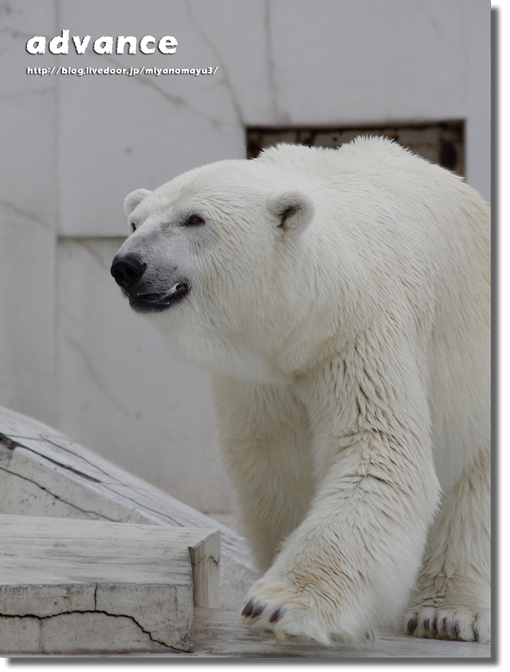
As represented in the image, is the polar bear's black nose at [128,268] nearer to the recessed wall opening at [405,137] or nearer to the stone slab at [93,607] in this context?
the stone slab at [93,607]

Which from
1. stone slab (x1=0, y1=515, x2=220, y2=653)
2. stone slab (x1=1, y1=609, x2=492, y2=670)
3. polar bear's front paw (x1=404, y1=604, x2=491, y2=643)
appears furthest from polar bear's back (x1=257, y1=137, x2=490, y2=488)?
stone slab (x1=0, y1=515, x2=220, y2=653)

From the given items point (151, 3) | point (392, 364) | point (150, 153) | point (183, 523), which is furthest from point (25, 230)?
point (392, 364)

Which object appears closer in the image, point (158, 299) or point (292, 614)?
point (292, 614)

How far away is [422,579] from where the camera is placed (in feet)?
7.30

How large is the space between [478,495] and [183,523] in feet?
4.31

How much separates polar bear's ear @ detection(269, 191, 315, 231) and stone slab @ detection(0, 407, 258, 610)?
55.8 inches

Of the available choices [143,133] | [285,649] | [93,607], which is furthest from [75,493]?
[143,133]

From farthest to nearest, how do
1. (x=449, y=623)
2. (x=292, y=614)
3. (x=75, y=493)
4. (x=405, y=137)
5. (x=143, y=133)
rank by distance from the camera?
(x=143, y=133), (x=405, y=137), (x=75, y=493), (x=449, y=623), (x=292, y=614)

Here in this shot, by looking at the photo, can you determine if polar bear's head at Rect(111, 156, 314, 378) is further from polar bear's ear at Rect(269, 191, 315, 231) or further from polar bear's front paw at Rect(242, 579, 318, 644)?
polar bear's front paw at Rect(242, 579, 318, 644)

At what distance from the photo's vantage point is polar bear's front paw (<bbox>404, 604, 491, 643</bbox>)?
198cm

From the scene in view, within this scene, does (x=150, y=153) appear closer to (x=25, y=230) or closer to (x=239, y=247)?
(x=25, y=230)

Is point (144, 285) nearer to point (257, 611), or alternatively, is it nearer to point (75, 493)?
point (257, 611)

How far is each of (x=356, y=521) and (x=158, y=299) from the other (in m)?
0.64

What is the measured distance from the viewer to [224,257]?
1809 millimetres
